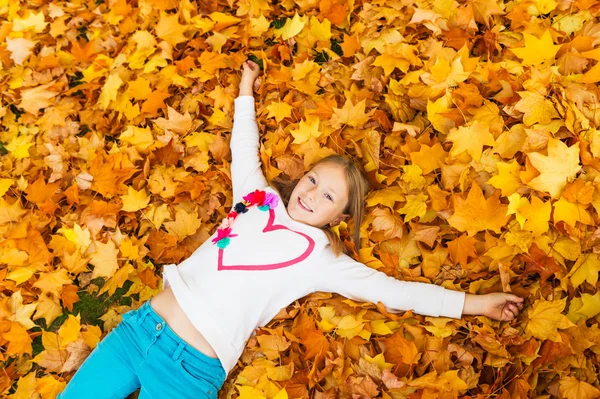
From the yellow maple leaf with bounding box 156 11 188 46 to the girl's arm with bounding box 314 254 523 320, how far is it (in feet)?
4.99

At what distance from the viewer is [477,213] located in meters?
2.06

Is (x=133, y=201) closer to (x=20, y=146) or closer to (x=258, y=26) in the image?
(x=20, y=146)

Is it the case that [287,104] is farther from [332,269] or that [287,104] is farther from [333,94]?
[332,269]

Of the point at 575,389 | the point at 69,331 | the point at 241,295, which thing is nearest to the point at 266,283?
the point at 241,295

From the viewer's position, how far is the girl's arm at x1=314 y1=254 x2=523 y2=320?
6.62 feet

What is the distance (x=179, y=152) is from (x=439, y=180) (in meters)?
1.28

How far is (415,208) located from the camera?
2217 millimetres

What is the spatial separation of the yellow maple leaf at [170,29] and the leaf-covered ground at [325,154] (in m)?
0.02

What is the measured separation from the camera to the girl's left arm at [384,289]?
2037 mm

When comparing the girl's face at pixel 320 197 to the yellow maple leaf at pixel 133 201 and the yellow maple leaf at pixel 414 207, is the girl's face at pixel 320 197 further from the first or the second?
the yellow maple leaf at pixel 133 201

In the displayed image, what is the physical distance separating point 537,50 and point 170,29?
1847 millimetres

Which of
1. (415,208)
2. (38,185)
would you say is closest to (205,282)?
(415,208)

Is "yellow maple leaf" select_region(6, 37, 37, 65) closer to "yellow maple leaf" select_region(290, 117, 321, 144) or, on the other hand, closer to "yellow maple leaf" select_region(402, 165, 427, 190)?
"yellow maple leaf" select_region(290, 117, 321, 144)

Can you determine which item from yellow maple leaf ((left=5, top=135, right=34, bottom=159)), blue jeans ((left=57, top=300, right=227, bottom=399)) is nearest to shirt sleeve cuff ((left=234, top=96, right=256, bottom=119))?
blue jeans ((left=57, top=300, right=227, bottom=399))
